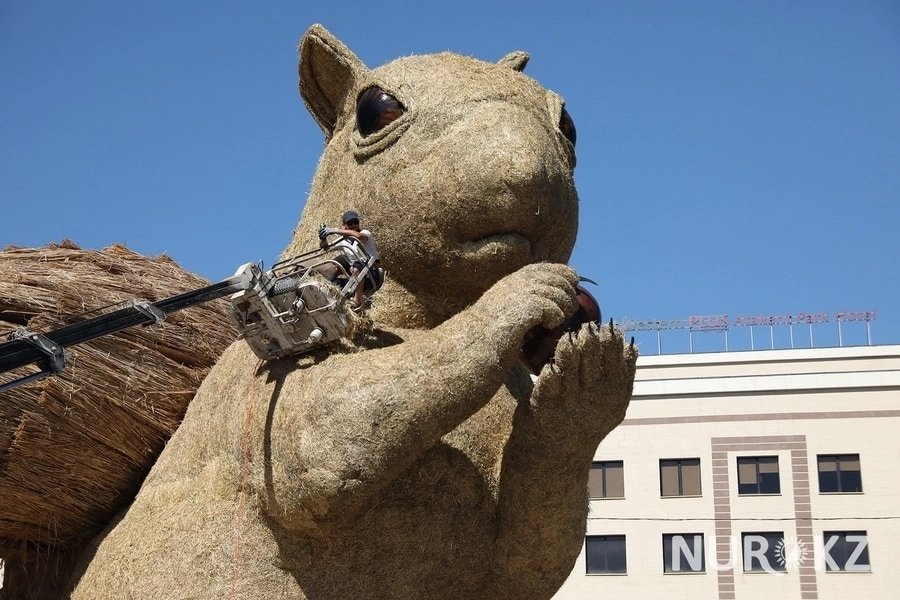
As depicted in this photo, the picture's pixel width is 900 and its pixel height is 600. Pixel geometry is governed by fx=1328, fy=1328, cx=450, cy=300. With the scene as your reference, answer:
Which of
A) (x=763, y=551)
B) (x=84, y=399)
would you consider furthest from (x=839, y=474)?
(x=84, y=399)

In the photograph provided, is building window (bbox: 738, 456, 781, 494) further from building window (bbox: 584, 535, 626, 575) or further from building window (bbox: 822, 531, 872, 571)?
building window (bbox: 584, 535, 626, 575)

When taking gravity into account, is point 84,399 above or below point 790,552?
below

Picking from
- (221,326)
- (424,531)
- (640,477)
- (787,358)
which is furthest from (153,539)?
(787,358)

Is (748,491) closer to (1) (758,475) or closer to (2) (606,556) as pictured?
(1) (758,475)

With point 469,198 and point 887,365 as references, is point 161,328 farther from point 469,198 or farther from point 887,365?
point 887,365

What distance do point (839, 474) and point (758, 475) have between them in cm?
162

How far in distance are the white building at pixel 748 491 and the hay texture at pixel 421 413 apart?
21.6 metres

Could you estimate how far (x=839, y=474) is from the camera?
27203 mm

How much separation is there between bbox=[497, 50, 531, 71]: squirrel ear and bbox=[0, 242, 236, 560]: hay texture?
1880mm

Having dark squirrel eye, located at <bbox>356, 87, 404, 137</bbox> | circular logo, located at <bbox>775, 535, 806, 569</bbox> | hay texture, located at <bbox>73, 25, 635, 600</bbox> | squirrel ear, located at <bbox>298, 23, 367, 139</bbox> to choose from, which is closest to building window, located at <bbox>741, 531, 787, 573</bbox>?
circular logo, located at <bbox>775, 535, 806, 569</bbox>

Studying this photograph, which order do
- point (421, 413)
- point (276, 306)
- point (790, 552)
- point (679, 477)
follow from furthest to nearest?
point (679, 477), point (790, 552), point (276, 306), point (421, 413)

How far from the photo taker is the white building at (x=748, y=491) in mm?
26922

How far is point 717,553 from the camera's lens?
27.3m

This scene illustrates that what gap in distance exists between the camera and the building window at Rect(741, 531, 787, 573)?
27219 millimetres
